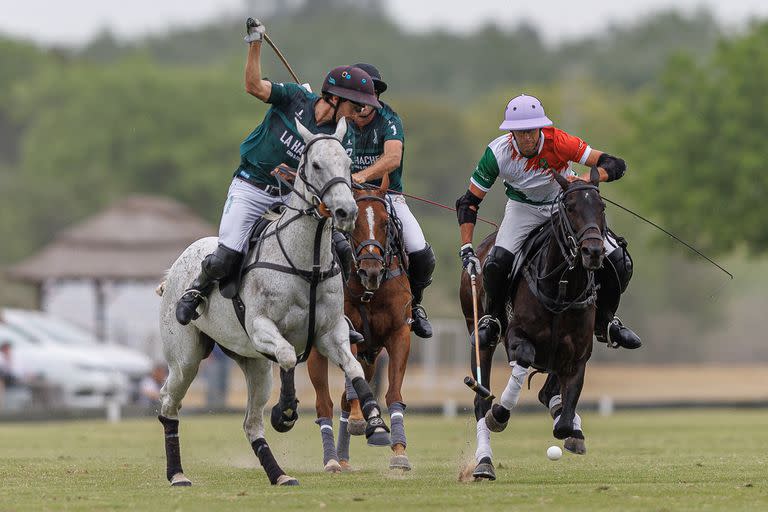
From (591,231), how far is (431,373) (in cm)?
2927

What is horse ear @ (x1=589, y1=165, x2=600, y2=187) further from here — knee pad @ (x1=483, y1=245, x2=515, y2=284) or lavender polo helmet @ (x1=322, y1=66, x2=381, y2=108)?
lavender polo helmet @ (x1=322, y1=66, x2=381, y2=108)

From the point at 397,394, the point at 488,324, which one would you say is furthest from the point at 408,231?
the point at 397,394

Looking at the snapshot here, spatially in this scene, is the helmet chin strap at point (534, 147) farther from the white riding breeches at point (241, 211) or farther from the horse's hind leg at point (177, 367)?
the horse's hind leg at point (177, 367)

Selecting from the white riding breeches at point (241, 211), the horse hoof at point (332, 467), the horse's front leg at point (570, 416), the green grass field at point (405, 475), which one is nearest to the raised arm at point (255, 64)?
the white riding breeches at point (241, 211)

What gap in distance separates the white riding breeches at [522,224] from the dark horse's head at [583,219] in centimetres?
84

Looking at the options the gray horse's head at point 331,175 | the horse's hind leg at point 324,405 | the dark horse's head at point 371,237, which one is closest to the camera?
the gray horse's head at point 331,175

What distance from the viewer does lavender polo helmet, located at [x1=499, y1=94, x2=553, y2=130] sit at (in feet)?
35.5

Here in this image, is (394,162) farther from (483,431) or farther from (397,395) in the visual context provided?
(483,431)

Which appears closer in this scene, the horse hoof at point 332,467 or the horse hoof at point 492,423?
the horse hoof at point 492,423

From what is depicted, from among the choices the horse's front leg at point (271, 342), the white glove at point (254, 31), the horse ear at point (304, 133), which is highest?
the white glove at point (254, 31)

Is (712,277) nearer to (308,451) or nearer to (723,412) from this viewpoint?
(723,412)

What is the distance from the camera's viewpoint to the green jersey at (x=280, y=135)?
10750 millimetres

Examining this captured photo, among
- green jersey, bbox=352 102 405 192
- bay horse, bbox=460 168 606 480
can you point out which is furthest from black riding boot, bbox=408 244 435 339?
bay horse, bbox=460 168 606 480

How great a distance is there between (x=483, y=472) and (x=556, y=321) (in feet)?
3.90
